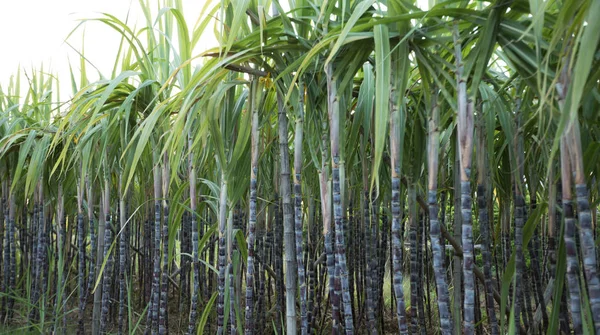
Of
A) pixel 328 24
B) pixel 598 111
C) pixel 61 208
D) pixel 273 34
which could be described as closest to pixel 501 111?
pixel 598 111

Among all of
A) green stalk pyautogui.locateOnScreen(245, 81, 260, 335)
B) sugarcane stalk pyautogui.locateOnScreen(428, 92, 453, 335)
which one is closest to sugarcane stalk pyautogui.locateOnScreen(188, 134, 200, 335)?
green stalk pyautogui.locateOnScreen(245, 81, 260, 335)

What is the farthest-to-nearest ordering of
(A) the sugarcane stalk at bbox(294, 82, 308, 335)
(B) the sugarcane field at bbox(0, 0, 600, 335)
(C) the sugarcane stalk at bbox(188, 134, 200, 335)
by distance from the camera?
1. (C) the sugarcane stalk at bbox(188, 134, 200, 335)
2. (A) the sugarcane stalk at bbox(294, 82, 308, 335)
3. (B) the sugarcane field at bbox(0, 0, 600, 335)

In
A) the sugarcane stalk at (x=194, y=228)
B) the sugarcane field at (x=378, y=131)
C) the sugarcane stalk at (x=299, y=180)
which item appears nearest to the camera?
the sugarcane field at (x=378, y=131)

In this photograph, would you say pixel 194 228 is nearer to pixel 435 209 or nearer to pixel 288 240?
pixel 288 240

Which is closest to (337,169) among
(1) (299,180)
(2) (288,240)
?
(1) (299,180)

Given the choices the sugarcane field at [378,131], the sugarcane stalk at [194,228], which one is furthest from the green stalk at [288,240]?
the sugarcane stalk at [194,228]

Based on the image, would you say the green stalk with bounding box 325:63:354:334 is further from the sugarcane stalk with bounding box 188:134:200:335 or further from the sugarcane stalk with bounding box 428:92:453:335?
the sugarcane stalk with bounding box 188:134:200:335

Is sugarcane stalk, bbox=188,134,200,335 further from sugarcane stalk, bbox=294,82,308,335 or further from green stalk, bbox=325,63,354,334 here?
green stalk, bbox=325,63,354,334

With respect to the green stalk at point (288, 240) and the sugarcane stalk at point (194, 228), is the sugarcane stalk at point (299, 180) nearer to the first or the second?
the green stalk at point (288, 240)

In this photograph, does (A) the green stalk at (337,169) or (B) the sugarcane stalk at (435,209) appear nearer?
(B) the sugarcane stalk at (435,209)

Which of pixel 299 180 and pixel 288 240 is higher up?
pixel 299 180

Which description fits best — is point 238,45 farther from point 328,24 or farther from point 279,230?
point 279,230

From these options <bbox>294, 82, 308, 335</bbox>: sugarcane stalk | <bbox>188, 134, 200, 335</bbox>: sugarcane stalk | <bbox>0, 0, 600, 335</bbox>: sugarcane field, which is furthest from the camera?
<bbox>188, 134, 200, 335</bbox>: sugarcane stalk

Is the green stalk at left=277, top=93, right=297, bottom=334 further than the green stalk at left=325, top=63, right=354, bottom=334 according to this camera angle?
Yes
